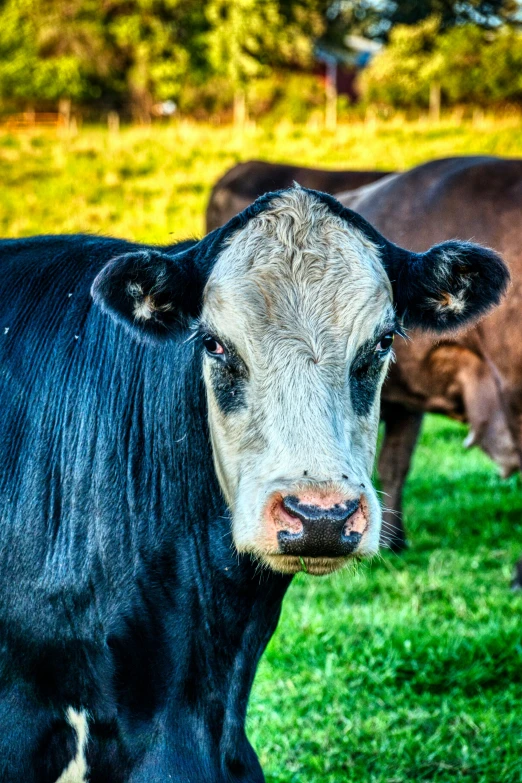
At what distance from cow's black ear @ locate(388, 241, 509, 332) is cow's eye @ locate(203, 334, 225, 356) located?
657 mm

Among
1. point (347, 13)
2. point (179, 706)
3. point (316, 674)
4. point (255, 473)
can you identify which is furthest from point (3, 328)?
point (347, 13)

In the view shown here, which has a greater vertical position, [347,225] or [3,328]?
[347,225]

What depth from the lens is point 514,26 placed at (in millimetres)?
32062

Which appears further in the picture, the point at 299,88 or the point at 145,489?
the point at 299,88

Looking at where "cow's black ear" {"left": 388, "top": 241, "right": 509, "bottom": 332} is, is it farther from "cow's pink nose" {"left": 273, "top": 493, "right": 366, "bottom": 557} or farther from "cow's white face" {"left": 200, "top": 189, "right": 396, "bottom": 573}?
"cow's pink nose" {"left": 273, "top": 493, "right": 366, "bottom": 557}

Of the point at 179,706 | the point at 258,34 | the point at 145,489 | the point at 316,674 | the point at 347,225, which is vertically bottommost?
the point at 258,34

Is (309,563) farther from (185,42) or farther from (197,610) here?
(185,42)

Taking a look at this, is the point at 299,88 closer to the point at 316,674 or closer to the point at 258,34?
the point at 258,34

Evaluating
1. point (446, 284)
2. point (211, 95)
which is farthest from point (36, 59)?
point (446, 284)

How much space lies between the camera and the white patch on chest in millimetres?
2693

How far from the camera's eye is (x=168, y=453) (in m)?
2.93

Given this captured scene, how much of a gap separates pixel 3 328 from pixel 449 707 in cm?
264

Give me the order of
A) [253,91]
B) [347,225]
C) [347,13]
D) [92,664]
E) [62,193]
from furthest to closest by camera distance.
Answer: [347,13], [253,91], [62,193], [347,225], [92,664]

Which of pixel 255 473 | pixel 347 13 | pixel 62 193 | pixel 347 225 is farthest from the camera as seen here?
pixel 347 13
